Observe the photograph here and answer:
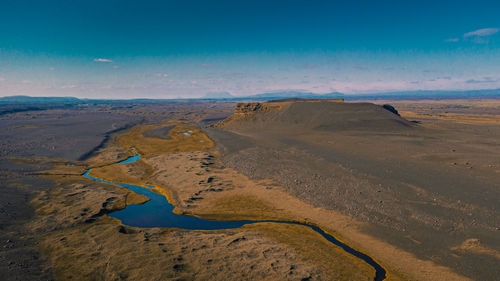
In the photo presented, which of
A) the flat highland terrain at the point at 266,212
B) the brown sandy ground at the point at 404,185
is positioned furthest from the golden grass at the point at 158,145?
the brown sandy ground at the point at 404,185

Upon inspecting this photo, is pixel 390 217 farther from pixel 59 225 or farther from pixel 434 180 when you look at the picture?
pixel 59 225

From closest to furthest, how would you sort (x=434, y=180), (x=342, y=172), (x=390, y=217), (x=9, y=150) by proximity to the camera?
(x=390, y=217)
(x=434, y=180)
(x=342, y=172)
(x=9, y=150)

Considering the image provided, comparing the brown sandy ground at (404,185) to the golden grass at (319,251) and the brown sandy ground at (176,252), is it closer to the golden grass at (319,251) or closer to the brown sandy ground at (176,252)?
the golden grass at (319,251)

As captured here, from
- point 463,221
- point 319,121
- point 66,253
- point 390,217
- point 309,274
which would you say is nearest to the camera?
point 309,274

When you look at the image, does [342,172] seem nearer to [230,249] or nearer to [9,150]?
[230,249]

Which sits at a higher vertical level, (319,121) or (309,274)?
(319,121)

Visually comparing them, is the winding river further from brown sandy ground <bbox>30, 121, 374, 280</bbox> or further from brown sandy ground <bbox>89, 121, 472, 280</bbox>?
brown sandy ground <bbox>30, 121, 374, 280</bbox>

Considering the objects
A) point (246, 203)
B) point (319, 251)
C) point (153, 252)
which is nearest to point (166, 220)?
point (153, 252)

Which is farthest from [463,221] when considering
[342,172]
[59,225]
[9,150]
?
[9,150]

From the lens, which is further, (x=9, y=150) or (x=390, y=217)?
(x=9, y=150)
